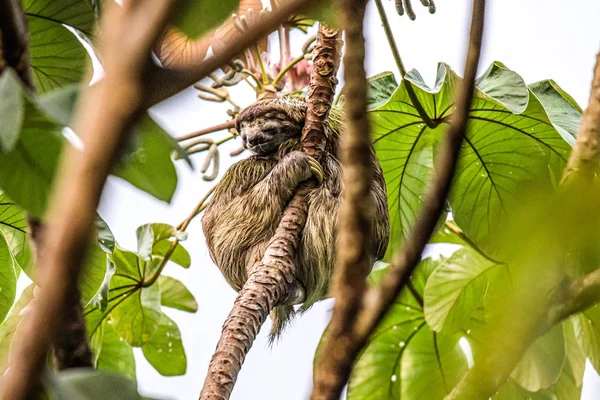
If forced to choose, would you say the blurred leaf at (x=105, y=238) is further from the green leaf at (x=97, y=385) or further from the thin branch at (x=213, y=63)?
the thin branch at (x=213, y=63)

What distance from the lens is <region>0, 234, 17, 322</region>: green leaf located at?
6.12 ft

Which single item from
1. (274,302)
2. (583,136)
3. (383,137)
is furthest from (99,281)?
(583,136)

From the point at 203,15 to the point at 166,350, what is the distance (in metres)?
2.22

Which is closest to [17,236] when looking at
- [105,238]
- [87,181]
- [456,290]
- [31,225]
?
[105,238]

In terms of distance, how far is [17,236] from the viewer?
6.20ft

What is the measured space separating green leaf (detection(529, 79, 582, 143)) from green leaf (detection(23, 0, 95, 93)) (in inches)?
48.0

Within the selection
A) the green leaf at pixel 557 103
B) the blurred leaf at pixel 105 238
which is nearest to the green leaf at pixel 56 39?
the blurred leaf at pixel 105 238

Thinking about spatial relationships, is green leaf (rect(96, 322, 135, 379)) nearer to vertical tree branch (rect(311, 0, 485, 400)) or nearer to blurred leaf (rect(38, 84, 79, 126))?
blurred leaf (rect(38, 84, 79, 126))

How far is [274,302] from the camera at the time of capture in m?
1.57

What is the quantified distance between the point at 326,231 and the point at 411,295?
0.61m

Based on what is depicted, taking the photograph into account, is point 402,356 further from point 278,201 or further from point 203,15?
point 203,15

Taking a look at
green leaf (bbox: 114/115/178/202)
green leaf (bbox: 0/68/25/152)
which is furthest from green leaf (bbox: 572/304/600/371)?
green leaf (bbox: 0/68/25/152)

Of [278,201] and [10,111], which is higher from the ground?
[10,111]

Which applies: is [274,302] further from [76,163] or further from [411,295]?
[76,163]
